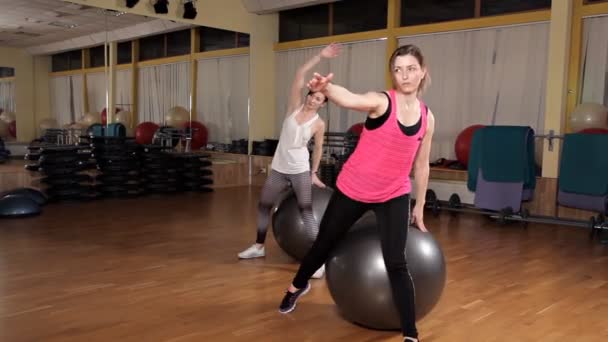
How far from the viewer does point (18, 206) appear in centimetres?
558

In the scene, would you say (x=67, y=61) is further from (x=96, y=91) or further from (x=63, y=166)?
(x=63, y=166)

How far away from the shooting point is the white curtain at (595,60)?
6.11 m

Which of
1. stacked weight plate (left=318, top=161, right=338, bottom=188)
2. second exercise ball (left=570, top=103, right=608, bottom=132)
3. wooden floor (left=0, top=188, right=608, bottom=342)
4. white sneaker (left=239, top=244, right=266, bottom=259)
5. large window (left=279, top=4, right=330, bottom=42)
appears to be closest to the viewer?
wooden floor (left=0, top=188, right=608, bottom=342)

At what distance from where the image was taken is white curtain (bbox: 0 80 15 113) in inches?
258

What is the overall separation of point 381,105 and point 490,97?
5.35 meters

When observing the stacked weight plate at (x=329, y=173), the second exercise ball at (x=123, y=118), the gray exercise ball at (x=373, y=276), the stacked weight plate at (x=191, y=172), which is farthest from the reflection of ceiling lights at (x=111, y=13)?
the gray exercise ball at (x=373, y=276)

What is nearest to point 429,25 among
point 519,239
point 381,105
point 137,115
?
point 519,239

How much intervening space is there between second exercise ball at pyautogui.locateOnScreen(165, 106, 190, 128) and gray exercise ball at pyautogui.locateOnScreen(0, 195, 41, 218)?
277 centimetres

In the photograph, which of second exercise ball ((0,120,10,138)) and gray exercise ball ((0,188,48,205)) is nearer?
gray exercise ball ((0,188,48,205))

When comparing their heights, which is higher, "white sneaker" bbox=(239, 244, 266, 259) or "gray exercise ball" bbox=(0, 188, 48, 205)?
"gray exercise ball" bbox=(0, 188, 48, 205)

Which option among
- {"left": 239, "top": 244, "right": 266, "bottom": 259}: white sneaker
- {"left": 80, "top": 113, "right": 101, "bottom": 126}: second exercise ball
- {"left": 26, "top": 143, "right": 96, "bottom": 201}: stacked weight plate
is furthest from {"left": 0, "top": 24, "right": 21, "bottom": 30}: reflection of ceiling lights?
{"left": 239, "top": 244, "right": 266, "bottom": 259}: white sneaker

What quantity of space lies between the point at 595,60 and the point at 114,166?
19.5ft

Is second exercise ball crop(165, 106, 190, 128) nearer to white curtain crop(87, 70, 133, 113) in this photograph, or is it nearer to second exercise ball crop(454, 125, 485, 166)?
white curtain crop(87, 70, 133, 113)

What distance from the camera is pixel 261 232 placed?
13.1 feet
